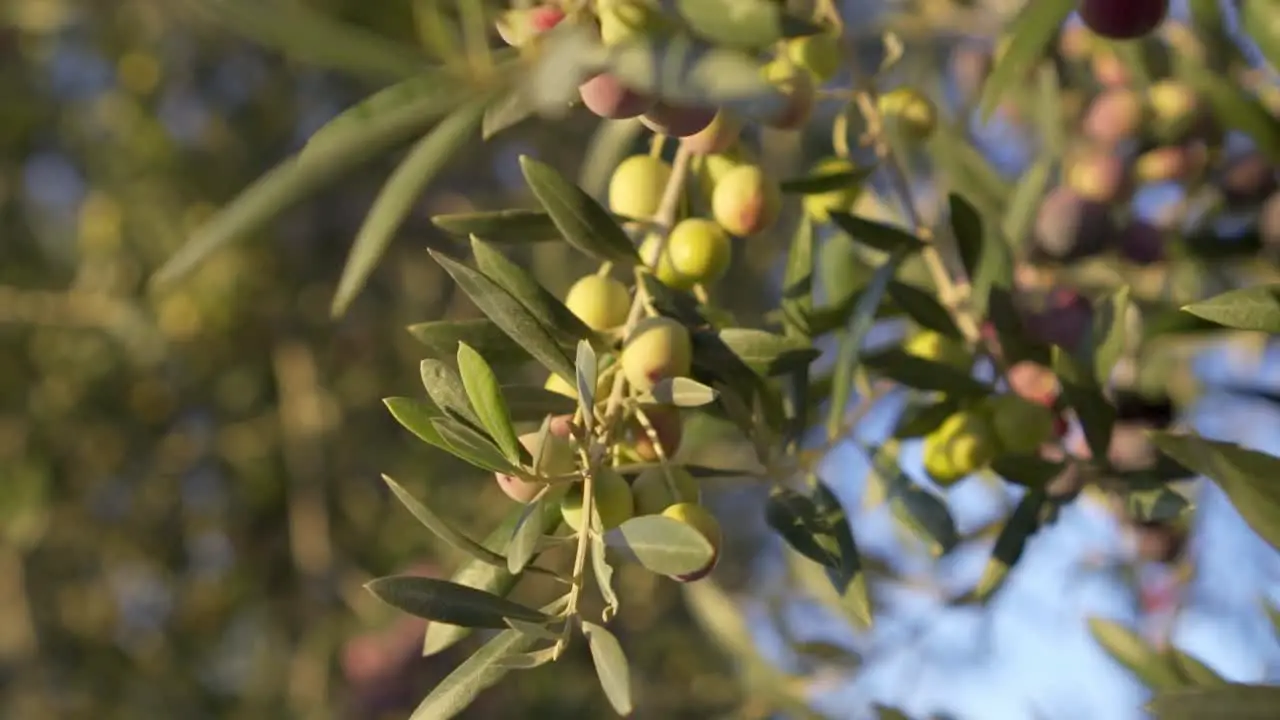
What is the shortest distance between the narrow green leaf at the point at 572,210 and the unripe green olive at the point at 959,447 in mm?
273

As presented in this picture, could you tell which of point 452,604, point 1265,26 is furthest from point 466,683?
point 1265,26

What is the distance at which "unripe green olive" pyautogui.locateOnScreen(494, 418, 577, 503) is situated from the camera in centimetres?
55

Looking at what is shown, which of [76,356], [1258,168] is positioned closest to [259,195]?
[1258,168]

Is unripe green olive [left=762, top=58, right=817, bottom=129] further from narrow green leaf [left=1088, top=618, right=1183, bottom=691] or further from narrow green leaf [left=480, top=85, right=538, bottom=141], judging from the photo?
narrow green leaf [left=1088, top=618, right=1183, bottom=691]

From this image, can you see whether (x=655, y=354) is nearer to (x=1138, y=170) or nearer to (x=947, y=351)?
(x=947, y=351)

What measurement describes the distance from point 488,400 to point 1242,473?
362mm

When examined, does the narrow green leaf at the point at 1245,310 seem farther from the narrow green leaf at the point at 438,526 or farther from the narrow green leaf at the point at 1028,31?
the narrow green leaf at the point at 438,526

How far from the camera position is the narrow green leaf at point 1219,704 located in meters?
0.48

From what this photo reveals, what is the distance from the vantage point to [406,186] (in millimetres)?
654

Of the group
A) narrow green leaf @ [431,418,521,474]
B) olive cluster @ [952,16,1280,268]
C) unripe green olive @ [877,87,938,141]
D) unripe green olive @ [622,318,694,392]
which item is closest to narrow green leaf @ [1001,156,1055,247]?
olive cluster @ [952,16,1280,268]

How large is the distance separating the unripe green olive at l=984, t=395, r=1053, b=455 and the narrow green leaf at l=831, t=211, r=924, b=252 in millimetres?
114

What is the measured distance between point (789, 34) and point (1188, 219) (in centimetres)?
67

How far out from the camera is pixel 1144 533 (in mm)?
1088

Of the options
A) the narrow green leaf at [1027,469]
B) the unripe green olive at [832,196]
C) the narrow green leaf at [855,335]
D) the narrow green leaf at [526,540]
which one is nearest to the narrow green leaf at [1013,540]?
the narrow green leaf at [1027,469]
